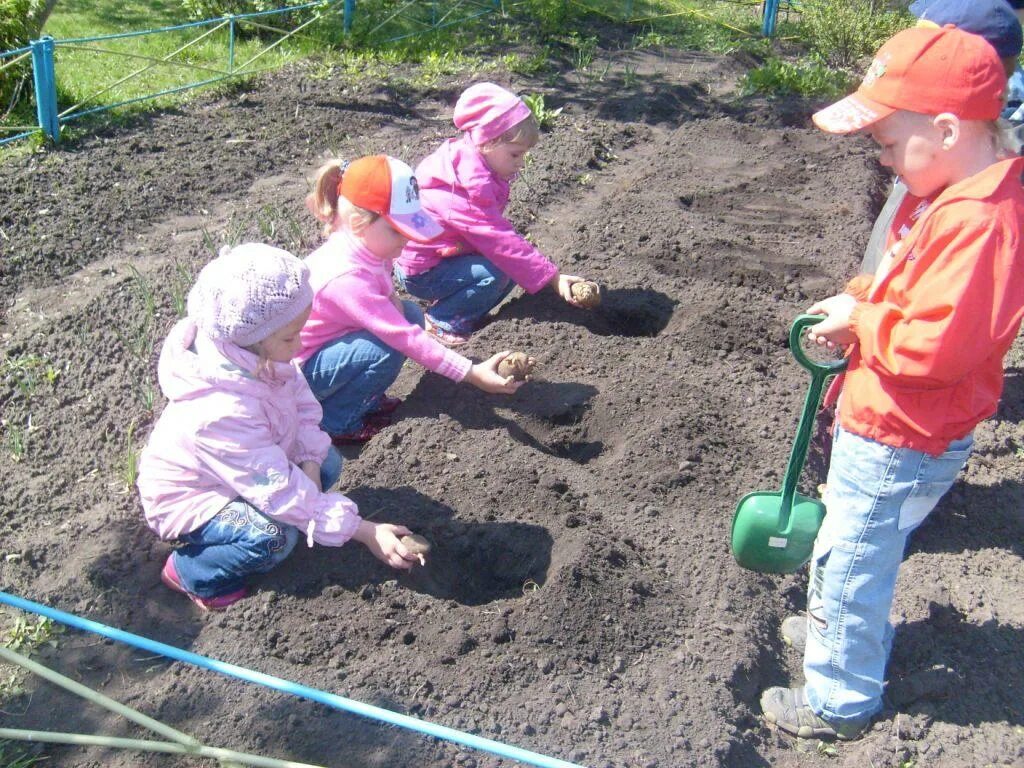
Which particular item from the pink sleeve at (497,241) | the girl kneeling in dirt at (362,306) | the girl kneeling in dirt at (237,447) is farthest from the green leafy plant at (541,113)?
the girl kneeling in dirt at (237,447)

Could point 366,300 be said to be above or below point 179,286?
above

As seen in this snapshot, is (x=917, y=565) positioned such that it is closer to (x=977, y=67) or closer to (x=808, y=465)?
(x=808, y=465)

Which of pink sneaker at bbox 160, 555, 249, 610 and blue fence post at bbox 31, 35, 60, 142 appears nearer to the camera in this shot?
pink sneaker at bbox 160, 555, 249, 610

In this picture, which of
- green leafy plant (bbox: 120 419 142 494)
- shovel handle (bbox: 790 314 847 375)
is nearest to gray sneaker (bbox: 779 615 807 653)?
shovel handle (bbox: 790 314 847 375)

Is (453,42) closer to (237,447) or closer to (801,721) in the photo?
(237,447)

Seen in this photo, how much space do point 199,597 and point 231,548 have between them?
25 cm

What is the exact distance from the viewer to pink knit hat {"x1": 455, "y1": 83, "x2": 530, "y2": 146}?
4.41 meters

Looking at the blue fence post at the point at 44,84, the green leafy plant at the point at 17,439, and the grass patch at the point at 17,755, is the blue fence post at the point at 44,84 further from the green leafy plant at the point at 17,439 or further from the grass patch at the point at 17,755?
the grass patch at the point at 17,755

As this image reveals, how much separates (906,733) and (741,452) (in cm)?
133

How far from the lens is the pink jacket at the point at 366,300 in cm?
379

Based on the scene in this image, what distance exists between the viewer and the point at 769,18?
1063cm

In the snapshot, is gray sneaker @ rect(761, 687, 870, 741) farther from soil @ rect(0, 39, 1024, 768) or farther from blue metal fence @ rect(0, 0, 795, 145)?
blue metal fence @ rect(0, 0, 795, 145)

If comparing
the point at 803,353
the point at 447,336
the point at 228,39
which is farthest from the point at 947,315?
the point at 228,39

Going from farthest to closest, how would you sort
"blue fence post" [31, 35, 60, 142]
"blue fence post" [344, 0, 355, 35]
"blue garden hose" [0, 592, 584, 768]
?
"blue fence post" [344, 0, 355, 35]
"blue fence post" [31, 35, 60, 142]
"blue garden hose" [0, 592, 584, 768]
